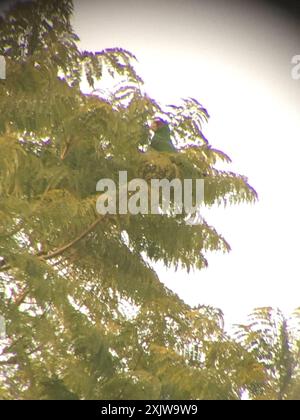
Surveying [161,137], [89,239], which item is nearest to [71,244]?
[89,239]

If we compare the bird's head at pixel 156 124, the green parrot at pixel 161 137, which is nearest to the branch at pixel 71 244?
Answer: the green parrot at pixel 161 137

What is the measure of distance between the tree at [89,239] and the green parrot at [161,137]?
0.24ft

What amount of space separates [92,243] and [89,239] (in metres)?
0.07

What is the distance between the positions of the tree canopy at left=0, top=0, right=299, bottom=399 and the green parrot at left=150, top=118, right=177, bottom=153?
0.25 ft

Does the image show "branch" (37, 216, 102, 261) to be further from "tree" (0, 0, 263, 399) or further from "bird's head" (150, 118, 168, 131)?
"bird's head" (150, 118, 168, 131)

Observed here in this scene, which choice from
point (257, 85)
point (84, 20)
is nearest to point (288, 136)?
point (257, 85)

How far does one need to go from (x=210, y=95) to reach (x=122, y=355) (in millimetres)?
19444

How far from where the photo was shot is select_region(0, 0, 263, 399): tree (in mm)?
4039

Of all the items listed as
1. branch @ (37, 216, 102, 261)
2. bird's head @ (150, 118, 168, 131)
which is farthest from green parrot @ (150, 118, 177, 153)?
branch @ (37, 216, 102, 261)

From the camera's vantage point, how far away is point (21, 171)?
4.57m

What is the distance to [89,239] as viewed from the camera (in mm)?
4895

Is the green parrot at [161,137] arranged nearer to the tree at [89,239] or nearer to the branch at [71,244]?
the tree at [89,239]
